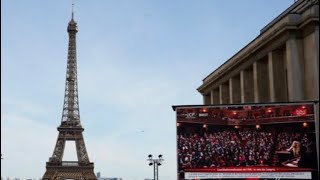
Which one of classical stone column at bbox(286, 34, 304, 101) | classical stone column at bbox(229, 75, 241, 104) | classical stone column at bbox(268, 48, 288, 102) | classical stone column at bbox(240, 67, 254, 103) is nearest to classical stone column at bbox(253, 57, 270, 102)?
classical stone column at bbox(240, 67, 254, 103)

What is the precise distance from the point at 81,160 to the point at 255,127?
9282cm

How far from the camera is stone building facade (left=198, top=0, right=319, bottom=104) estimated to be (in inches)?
1462

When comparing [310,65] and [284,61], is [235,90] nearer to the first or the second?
[284,61]

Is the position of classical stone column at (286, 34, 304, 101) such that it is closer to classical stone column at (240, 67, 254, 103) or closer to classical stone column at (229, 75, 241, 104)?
classical stone column at (240, 67, 254, 103)

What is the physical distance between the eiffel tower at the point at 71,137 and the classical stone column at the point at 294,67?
87.6m

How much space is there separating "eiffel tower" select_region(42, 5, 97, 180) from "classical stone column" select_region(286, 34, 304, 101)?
87599 mm

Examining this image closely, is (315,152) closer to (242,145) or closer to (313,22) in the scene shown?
(242,145)

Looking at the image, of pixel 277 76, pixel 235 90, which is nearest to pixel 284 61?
pixel 277 76

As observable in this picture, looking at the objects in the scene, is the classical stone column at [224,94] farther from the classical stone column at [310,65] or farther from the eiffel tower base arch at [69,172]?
the eiffel tower base arch at [69,172]

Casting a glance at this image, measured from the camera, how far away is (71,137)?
12588cm

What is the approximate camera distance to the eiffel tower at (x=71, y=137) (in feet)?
399

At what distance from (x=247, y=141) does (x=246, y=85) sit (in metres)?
Result: 14.5

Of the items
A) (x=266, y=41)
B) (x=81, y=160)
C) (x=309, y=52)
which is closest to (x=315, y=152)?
(x=309, y=52)

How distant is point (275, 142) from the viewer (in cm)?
3216
